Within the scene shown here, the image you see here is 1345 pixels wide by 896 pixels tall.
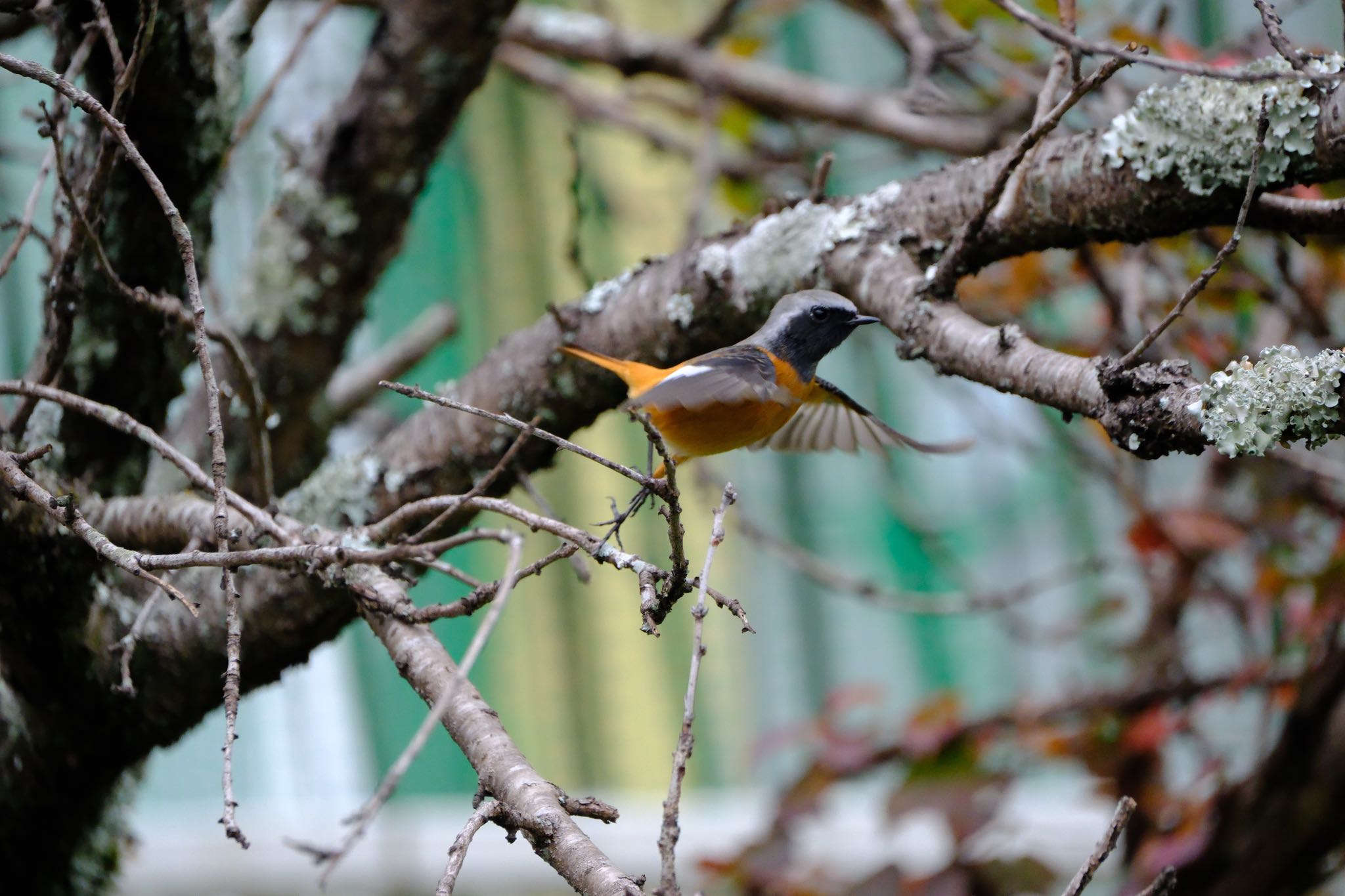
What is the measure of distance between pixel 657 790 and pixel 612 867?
3.17m

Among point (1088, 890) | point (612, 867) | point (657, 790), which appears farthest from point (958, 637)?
point (612, 867)

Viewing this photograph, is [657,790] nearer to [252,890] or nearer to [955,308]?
[252,890]

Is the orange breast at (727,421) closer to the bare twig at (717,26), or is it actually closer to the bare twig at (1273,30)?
the bare twig at (1273,30)

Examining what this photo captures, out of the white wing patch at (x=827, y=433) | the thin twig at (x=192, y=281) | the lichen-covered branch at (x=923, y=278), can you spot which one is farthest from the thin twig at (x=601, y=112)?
the thin twig at (x=192, y=281)

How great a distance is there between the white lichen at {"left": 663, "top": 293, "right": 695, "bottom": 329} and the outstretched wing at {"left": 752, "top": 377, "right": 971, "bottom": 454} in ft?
0.98

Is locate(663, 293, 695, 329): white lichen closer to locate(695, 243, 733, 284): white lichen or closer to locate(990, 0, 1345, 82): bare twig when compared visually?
locate(695, 243, 733, 284): white lichen

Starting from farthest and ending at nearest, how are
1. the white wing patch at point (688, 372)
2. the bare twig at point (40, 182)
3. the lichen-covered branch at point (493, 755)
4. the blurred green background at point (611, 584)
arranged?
the blurred green background at point (611, 584) < the white wing patch at point (688, 372) < the bare twig at point (40, 182) < the lichen-covered branch at point (493, 755)

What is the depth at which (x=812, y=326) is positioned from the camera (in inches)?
54.4

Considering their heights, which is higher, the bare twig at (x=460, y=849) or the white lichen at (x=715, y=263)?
the white lichen at (x=715, y=263)

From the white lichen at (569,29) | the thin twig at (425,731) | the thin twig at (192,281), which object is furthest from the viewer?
the white lichen at (569,29)

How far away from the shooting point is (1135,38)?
6.32 feet

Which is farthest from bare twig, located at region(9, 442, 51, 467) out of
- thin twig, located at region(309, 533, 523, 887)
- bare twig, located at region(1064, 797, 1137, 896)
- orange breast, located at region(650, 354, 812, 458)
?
bare twig, located at region(1064, 797, 1137, 896)

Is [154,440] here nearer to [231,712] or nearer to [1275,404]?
[231,712]

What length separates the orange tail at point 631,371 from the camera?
1373 millimetres
